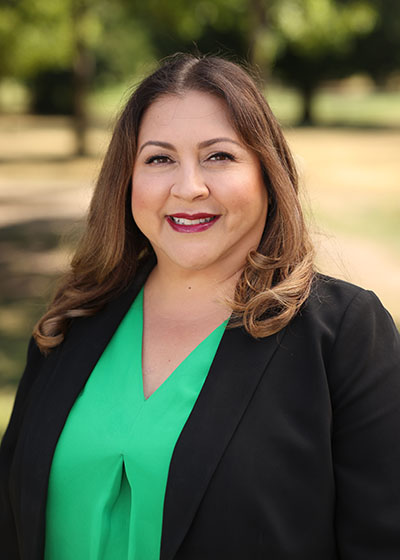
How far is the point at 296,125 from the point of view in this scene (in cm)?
3378

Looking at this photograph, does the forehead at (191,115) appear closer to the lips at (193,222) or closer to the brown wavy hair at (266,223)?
the brown wavy hair at (266,223)

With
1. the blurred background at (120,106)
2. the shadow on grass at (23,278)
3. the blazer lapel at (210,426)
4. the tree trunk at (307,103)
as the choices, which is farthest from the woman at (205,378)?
the tree trunk at (307,103)

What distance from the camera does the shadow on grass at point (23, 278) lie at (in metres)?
6.14

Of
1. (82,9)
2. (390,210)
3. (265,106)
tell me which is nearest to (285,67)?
(82,9)

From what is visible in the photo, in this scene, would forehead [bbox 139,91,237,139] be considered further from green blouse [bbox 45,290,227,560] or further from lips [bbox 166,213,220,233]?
green blouse [bbox 45,290,227,560]

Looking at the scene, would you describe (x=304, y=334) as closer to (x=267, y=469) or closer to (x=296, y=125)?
(x=267, y=469)

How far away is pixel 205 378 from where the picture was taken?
78.2 inches

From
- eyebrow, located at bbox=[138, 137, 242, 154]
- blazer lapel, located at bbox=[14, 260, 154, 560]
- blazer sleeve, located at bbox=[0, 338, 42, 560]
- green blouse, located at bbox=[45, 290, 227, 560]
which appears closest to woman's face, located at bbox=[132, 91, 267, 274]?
eyebrow, located at bbox=[138, 137, 242, 154]

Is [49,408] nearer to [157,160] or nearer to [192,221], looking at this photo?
[192,221]

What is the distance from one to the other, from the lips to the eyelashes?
15 cm

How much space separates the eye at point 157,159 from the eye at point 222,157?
0.14 meters

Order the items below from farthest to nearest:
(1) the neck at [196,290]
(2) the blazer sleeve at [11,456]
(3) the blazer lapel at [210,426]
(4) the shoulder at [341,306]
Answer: (2) the blazer sleeve at [11,456] → (1) the neck at [196,290] → (4) the shoulder at [341,306] → (3) the blazer lapel at [210,426]

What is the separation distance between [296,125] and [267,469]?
33.1 meters

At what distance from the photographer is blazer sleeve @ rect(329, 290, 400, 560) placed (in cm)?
180
